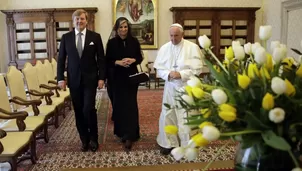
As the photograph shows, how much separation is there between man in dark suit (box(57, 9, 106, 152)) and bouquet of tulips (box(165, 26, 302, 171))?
284cm

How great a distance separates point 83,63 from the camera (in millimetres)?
3912

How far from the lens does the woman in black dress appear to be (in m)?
4.09

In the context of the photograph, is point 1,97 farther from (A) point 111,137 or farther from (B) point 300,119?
(B) point 300,119

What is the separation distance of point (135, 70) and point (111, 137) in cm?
120

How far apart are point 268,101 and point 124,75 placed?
3.21 meters

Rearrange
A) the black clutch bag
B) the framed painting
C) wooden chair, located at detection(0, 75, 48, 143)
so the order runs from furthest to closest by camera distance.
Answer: the framed painting < the black clutch bag < wooden chair, located at detection(0, 75, 48, 143)

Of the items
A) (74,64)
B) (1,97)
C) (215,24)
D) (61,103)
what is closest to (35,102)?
(1,97)

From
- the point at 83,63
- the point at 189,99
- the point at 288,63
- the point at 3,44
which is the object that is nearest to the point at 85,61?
the point at 83,63

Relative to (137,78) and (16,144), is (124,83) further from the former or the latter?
(16,144)

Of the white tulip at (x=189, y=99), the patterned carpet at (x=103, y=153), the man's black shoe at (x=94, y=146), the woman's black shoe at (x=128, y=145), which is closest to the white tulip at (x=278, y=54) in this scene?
the white tulip at (x=189, y=99)

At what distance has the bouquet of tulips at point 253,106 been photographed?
3.30 ft

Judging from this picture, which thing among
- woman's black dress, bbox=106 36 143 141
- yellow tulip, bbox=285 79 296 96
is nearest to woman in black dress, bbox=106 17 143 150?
woman's black dress, bbox=106 36 143 141

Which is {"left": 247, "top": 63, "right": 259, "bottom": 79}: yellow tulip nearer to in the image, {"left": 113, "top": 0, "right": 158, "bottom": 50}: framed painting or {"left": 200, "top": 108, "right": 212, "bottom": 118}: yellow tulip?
{"left": 200, "top": 108, "right": 212, "bottom": 118}: yellow tulip

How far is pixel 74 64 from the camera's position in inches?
155
